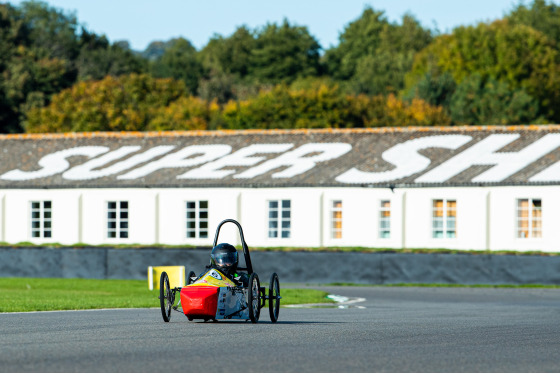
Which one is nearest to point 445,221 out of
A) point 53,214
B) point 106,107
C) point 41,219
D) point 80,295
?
point 53,214

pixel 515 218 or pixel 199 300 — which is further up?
pixel 515 218

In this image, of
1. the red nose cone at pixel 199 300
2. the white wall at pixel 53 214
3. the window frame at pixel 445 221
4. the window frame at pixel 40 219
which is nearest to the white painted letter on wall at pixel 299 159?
the window frame at pixel 445 221

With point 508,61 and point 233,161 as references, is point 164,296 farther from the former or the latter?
point 508,61

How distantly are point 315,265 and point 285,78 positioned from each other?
8528 cm

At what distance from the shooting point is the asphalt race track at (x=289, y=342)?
43.1ft

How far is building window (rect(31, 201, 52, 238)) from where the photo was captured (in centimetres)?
5203

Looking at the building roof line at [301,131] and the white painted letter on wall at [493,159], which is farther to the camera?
the building roof line at [301,131]

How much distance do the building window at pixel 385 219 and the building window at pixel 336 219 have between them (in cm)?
165

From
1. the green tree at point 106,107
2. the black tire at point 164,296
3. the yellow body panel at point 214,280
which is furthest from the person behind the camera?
the green tree at point 106,107

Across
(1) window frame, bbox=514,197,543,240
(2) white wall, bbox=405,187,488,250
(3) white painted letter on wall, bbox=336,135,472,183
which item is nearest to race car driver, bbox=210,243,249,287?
(1) window frame, bbox=514,197,543,240

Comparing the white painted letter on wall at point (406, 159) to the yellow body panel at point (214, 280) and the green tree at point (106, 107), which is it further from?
the green tree at point (106, 107)

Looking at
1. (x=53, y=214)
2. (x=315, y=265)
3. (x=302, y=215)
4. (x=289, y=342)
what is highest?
(x=302, y=215)

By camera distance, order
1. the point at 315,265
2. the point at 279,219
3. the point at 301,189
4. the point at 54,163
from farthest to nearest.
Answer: the point at 54,163 < the point at 279,219 < the point at 301,189 < the point at 315,265

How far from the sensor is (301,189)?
4812 centimetres
